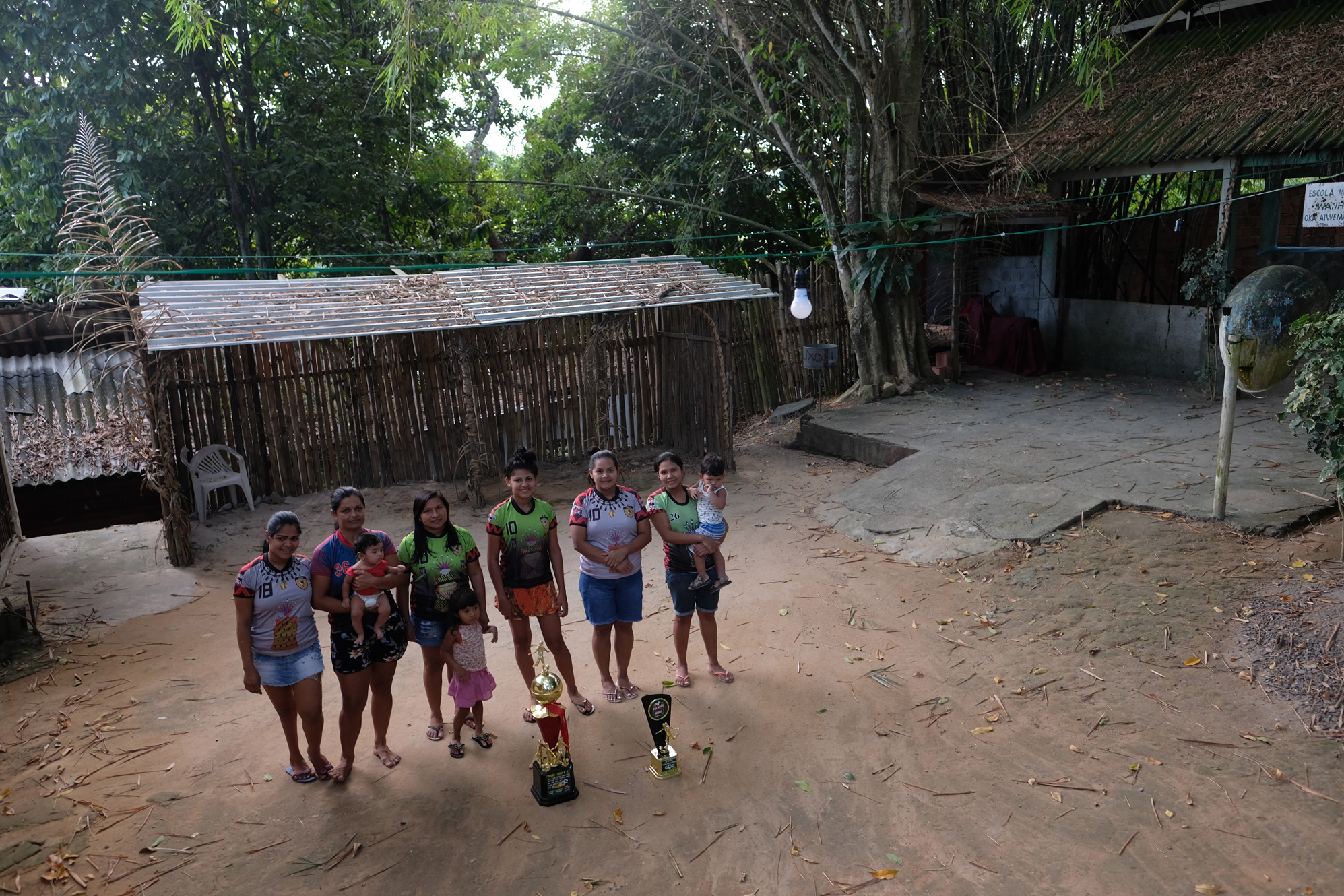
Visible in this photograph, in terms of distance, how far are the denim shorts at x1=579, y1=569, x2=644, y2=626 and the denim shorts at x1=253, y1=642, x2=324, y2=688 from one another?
1.43 m

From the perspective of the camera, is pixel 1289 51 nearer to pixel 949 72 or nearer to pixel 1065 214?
pixel 1065 214

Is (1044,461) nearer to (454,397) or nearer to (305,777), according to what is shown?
(454,397)

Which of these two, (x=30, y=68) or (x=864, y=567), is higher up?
(x=30, y=68)

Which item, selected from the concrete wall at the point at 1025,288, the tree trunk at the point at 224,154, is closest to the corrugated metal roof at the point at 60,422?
the tree trunk at the point at 224,154

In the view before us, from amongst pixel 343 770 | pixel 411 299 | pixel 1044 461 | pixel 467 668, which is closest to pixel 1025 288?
pixel 1044 461

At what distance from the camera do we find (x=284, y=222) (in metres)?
12.8

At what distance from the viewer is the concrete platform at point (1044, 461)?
23.6 ft

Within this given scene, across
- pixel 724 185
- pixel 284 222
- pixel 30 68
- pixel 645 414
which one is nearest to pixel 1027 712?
pixel 645 414

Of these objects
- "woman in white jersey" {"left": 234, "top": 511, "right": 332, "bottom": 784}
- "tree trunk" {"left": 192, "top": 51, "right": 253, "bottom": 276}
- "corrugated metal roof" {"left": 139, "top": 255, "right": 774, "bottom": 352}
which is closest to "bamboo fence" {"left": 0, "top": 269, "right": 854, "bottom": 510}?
"corrugated metal roof" {"left": 139, "top": 255, "right": 774, "bottom": 352}

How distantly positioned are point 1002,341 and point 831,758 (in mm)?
10278

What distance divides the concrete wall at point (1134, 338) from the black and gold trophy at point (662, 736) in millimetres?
10142

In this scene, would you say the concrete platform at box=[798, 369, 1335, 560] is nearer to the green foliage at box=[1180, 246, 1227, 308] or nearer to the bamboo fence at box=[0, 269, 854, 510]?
the green foliage at box=[1180, 246, 1227, 308]

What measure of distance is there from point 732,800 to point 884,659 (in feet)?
5.87

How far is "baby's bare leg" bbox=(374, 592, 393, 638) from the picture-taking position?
4.22 metres
